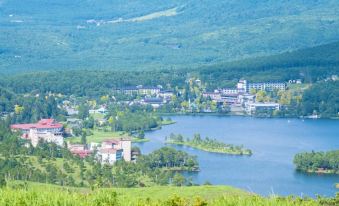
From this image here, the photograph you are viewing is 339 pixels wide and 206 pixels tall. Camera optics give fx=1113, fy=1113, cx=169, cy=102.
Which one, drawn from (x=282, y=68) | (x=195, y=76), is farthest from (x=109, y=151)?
(x=282, y=68)

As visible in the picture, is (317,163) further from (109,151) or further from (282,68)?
(282,68)

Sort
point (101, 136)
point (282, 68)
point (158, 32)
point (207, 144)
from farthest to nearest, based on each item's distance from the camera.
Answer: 1. point (158, 32)
2. point (282, 68)
3. point (101, 136)
4. point (207, 144)

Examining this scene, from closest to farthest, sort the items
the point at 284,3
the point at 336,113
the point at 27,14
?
the point at 336,113 → the point at 284,3 → the point at 27,14

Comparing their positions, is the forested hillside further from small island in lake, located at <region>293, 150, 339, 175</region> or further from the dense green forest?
small island in lake, located at <region>293, 150, 339, 175</region>

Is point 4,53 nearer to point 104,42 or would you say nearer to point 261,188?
point 104,42

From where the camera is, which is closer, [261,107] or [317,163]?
[317,163]

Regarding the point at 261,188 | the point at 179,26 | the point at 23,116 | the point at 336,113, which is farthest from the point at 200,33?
the point at 261,188

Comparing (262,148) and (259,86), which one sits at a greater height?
(259,86)
